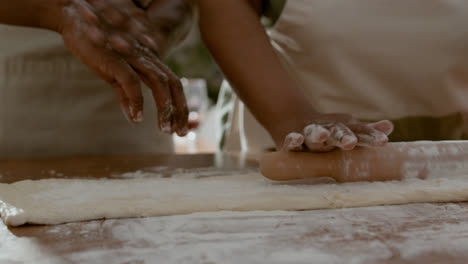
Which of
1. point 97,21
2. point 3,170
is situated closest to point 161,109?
point 97,21

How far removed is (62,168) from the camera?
84cm

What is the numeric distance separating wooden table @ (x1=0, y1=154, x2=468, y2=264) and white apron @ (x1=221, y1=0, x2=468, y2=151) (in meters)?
0.58

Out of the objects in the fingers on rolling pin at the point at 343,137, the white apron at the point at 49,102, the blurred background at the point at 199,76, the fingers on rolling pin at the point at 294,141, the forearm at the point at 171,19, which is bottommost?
the blurred background at the point at 199,76

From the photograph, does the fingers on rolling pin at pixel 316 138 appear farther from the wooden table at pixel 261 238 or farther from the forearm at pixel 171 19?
the forearm at pixel 171 19

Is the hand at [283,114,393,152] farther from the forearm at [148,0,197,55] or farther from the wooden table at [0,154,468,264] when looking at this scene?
the forearm at [148,0,197,55]

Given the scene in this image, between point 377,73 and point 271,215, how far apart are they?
694 millimetres

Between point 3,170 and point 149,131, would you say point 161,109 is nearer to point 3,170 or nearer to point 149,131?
point 3,170

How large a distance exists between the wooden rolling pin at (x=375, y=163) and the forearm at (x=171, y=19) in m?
0.46

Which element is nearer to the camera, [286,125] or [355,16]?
[286,125]

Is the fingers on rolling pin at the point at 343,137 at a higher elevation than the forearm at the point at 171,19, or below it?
higher

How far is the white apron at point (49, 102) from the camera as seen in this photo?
3.58 feet

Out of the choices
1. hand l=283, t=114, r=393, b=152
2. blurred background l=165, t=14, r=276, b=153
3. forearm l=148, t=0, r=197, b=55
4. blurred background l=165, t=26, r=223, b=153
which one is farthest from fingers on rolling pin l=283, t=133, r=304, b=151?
blurred background l=165, t=26, r=223, b=153

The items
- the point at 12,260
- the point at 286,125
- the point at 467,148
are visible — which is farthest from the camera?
the point at 286,125

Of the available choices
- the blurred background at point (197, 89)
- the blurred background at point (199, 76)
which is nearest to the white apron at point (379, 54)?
the blurred background at point (197, 89)
